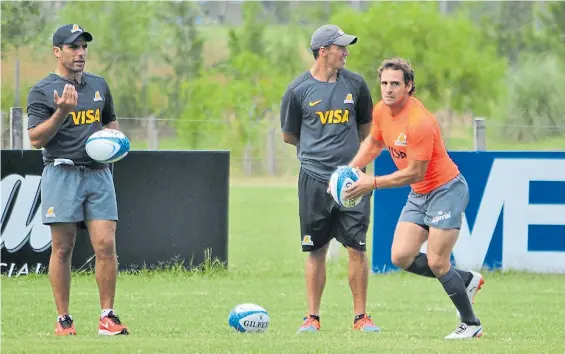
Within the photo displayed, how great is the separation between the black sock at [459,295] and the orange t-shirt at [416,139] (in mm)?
678

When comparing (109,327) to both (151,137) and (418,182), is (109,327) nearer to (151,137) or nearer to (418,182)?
(418,182)

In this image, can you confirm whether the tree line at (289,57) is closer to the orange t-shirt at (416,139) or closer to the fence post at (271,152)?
the fence post at (271,152)

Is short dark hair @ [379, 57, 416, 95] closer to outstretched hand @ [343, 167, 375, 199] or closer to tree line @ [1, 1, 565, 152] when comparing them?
outstretched hand @ [343, 167, 375, 199]

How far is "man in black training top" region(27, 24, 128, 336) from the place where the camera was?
9.97 meters

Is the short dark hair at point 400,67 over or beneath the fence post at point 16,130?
over

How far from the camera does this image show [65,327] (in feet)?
32.9

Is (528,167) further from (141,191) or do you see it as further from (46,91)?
(46,91)

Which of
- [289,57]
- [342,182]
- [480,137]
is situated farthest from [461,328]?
[289,57]

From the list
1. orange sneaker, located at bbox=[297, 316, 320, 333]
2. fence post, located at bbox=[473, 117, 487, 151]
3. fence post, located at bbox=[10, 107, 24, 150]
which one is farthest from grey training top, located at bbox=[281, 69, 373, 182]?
fence post, located at bbox=[10, 107, 24, 150]

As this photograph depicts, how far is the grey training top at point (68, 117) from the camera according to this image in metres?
9.95

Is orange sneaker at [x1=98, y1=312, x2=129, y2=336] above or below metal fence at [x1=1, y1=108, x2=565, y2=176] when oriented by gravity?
below

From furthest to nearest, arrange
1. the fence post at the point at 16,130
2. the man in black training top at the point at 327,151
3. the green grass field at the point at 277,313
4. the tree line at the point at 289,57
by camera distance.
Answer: the tree line at the point at 289,57
the fence post at the point at 16,130
the man in black training top at the point at 327,151
the green grass field at the point at 277,313

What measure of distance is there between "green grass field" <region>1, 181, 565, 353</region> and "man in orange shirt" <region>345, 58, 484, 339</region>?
48 centimetres

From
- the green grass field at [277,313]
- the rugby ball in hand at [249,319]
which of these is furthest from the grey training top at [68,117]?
the rugby ball in hand at [249,319]
